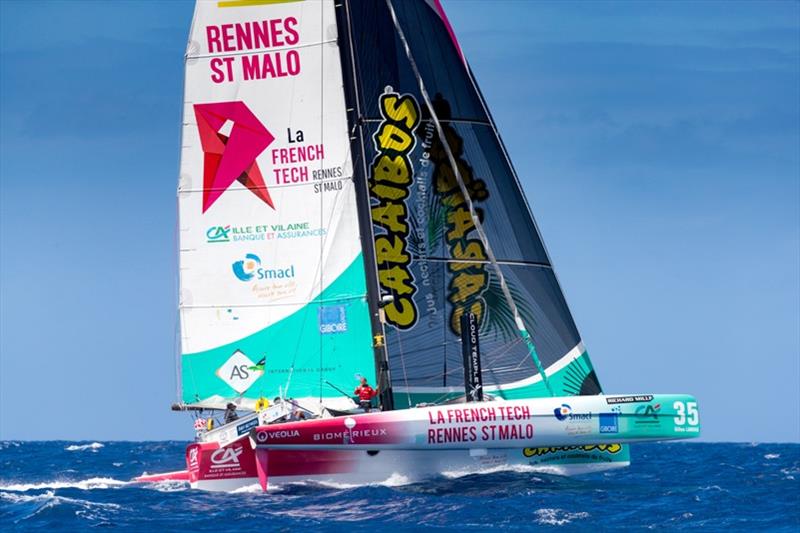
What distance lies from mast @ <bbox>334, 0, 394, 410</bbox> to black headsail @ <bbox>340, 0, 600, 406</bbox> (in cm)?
6

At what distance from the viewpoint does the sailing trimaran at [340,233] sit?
965 inches

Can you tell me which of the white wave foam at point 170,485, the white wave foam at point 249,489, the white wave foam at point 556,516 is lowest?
the white wave foam at point 556,516

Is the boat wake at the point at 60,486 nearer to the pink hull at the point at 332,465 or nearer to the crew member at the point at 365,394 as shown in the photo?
the pink hull at the point at 332,465

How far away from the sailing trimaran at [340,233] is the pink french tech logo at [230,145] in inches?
1.0

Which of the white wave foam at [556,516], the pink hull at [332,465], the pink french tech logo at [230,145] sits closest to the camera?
the white wave foam at [556,516]

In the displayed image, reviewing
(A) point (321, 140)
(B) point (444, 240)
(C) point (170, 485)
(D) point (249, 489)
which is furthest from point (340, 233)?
(C) point (170, 485)

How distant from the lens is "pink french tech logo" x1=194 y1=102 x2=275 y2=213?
24.8 metres

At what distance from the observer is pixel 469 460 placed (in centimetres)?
2242

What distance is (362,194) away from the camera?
24.5 m

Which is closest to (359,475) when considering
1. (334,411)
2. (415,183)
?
(334,411)

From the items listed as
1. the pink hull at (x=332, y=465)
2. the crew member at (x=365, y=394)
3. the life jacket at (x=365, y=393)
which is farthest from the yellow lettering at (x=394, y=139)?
the pink hull at (x=332, y=465)

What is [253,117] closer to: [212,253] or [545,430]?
[212,253]

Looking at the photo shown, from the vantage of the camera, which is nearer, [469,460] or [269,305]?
[469,460]

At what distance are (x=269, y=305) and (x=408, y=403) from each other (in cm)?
309
